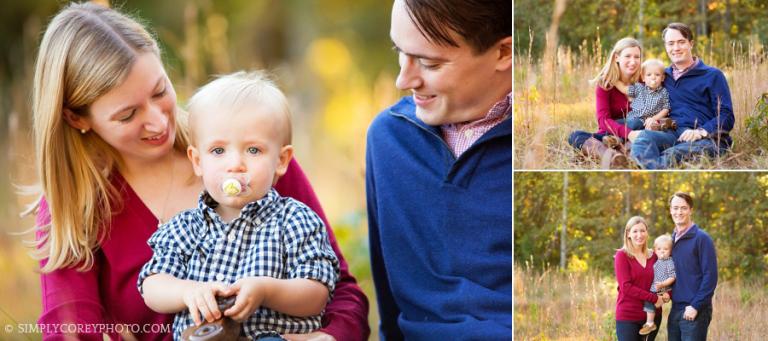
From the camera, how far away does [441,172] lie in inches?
111

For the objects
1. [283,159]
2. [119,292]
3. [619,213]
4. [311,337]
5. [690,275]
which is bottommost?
[311,337]

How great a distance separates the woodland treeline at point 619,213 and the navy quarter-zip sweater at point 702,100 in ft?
0.37

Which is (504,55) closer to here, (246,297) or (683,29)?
(683,29)

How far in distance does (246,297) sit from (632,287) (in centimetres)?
91

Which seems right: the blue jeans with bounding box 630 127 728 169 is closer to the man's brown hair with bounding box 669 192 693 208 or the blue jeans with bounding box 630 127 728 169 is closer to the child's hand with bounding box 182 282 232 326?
the man's brown hair with bounding box 669 192 693 208

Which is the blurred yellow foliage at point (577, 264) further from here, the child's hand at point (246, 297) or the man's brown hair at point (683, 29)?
the child's hand at point (246, 297)

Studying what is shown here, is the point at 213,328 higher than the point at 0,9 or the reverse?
the reverse

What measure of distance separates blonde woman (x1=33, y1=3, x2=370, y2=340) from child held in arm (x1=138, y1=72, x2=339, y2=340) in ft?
0.57

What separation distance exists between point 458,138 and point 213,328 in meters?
0.94

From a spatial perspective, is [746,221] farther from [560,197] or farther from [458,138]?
[458,138]

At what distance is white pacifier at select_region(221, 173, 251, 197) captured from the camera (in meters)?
2.53

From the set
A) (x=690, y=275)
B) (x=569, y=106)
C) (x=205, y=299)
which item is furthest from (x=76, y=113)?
(x=690, y=275)

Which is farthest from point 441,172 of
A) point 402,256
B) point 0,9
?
point 0,9

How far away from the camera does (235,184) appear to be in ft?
8.30
